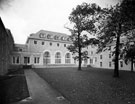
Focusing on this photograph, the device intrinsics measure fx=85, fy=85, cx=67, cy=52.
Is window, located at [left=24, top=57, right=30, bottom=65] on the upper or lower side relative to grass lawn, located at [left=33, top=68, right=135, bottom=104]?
upper

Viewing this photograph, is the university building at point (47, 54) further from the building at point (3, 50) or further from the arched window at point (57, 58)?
the building at point (3, 50)

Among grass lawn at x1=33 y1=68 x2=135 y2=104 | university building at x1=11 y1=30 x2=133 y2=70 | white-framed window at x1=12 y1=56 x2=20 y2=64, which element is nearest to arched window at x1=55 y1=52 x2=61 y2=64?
university building at x1=11 y1=30 x2=133 y2=70

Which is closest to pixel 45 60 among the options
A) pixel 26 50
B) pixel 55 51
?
pixel 55 51

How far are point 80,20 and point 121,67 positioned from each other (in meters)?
22.4

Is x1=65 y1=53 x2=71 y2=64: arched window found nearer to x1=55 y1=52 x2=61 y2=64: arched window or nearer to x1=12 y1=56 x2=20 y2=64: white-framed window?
x1=55 y1=52 x2=61 y2=64: arched window

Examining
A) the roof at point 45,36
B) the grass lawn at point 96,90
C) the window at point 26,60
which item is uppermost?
the roof at point 45,36

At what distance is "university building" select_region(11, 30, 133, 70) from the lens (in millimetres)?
27609

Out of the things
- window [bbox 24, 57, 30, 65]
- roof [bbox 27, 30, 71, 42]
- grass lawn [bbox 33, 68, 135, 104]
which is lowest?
grass lawn [bbox 33, 68, 135, 104]

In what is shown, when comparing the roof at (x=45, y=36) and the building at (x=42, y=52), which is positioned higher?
the roof at (x=45, y=36)

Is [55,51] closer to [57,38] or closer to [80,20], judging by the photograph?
[57,38]

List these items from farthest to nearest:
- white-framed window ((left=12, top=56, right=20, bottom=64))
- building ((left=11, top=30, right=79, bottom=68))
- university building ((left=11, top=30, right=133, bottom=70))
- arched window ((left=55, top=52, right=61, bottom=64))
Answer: arched window ((left=55, top=52, right=61, bottom=64))
university building ((left=11, top=30, right=133, bottom=70))
building ((left=11, top=30, right=79, bottom=68))
white-framed window ((left=12, top=56, right=20, bottom=64))

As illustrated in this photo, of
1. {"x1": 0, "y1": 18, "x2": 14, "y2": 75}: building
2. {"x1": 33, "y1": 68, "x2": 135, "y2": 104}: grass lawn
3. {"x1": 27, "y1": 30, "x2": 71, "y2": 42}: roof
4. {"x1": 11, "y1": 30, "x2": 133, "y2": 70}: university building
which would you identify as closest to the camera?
{"x1": 33, "y1": 68, "x2": 135, "y2": 104}: grass lawn

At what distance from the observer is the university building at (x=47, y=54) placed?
1087 inches

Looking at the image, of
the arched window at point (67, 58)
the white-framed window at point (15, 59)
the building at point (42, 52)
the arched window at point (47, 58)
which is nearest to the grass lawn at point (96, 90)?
the building at point (42, 52)
